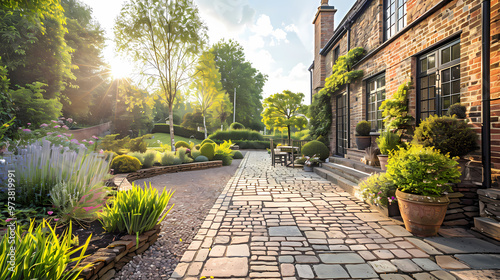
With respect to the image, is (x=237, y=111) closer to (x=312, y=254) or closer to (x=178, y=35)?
(x=178, y=35)

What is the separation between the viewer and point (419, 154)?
3.17 meters

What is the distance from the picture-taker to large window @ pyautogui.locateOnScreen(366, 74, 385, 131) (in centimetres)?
710

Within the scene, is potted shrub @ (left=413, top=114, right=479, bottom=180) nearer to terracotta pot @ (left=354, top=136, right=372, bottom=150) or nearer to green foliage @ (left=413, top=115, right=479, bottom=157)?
green foliage @ (left=413, top=115, right=479, bottom=157)

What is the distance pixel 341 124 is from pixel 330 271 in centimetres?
889

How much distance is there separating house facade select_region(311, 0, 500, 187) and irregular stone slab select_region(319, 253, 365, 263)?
2.76 metres

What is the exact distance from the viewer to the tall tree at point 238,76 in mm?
34831

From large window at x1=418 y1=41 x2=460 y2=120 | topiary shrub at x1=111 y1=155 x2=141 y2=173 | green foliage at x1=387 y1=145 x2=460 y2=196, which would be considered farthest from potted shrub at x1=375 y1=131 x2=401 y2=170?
topiary shrub at x1=111 y1=155 x2=141 y2=173

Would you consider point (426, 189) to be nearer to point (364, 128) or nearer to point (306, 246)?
point (306, 246)

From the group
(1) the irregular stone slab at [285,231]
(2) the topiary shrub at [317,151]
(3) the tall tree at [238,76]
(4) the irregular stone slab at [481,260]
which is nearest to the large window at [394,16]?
(2) the topiary shrub at [317,151]

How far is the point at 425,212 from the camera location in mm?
2994

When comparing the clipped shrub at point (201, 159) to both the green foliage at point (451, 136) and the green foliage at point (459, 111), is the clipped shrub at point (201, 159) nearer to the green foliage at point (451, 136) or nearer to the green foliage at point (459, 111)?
the green foliage at point (451, 136)

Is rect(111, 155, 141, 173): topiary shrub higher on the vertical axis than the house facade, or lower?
lower

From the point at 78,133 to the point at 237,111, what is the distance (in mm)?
21386

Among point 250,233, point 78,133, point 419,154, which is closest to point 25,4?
point 250,233
